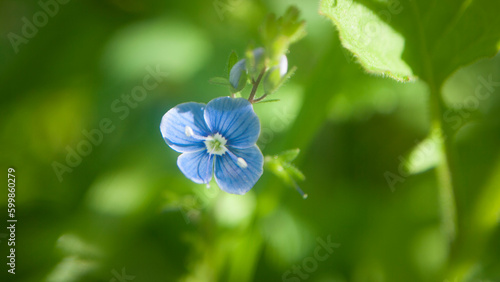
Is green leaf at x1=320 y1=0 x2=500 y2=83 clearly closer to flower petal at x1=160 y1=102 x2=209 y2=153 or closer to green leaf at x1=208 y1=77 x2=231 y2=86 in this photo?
green leaf at x1=208 y1=77 x2=231 y2=86

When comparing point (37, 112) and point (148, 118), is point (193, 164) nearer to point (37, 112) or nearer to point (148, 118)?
point (148, 118)

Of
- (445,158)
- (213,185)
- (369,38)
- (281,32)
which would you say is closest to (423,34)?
(369,38)

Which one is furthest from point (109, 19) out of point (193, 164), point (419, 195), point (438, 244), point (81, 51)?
point (438, 244)

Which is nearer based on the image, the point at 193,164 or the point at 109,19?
the point at 193,164

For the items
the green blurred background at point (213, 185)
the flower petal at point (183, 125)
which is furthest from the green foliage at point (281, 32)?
the green blurred background at point (213, 185)

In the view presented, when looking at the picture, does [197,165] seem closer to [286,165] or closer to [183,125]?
[183,125]

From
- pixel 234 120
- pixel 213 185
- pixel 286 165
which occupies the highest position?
pixel 213 185
